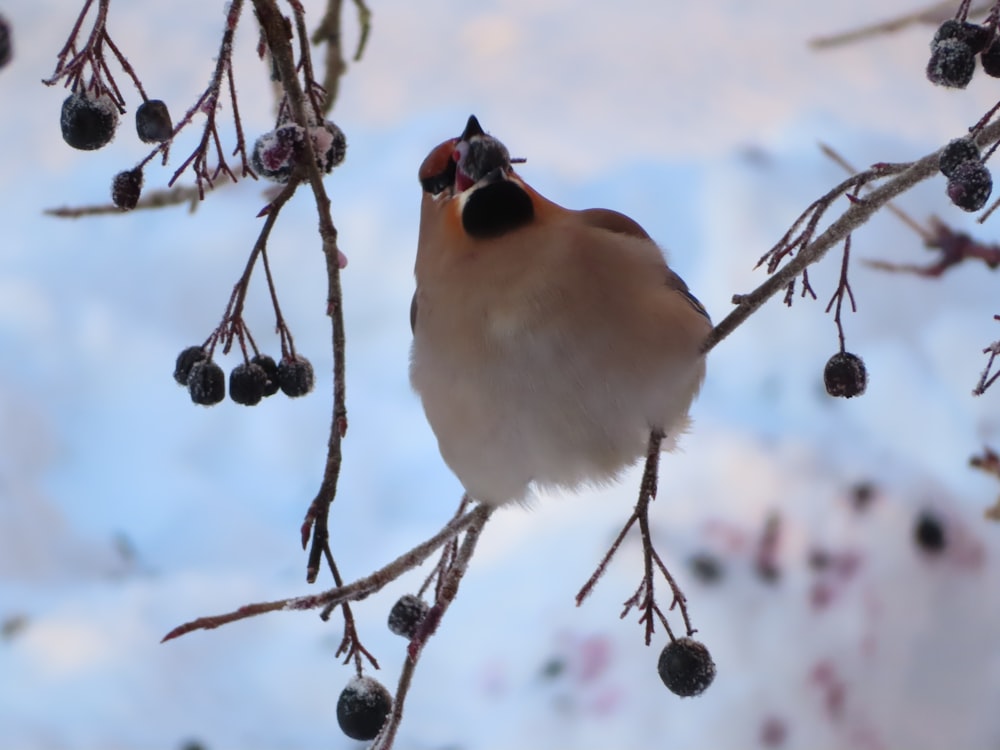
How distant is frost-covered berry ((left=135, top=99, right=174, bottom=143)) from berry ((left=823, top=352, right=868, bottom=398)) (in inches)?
16.3

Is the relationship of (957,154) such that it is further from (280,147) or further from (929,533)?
(929,533)

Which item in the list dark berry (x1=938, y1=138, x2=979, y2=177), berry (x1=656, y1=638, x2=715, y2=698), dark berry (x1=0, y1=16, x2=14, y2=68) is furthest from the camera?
berry (x1=656, y1=638, x2=715, y2=698)

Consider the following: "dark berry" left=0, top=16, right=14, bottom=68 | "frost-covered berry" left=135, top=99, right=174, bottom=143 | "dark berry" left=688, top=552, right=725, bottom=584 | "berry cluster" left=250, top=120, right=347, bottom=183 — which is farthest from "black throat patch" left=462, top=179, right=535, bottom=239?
"dark berry" left=688, top=552, right=725, bottom=584

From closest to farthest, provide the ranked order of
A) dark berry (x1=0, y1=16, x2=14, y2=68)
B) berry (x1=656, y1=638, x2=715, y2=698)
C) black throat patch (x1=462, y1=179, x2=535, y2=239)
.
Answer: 1. dark berry (x1=0, y1=16, x2=14, y2=68)
2. berry (x1=656, y1=638, x2=715, y2=698)
3. black throat patch (x1=462, y1=179, x2=535, y2=239)

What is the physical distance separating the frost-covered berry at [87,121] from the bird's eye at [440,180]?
0.23m

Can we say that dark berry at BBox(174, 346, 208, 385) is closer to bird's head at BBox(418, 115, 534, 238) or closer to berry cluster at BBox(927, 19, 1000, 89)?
bird's head at BBox(418, 115, 534, 238)

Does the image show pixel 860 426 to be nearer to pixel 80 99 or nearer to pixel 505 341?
pixel 505 341

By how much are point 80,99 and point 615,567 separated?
92cm

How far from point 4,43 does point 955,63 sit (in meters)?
0.46

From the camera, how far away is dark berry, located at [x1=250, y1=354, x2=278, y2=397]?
73 cm

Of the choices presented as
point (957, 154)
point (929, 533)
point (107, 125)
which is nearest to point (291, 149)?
point (107, 125)

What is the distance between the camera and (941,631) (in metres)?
1.25

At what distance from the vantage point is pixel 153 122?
588 mm

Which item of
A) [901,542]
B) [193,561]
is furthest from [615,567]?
[193,561]
